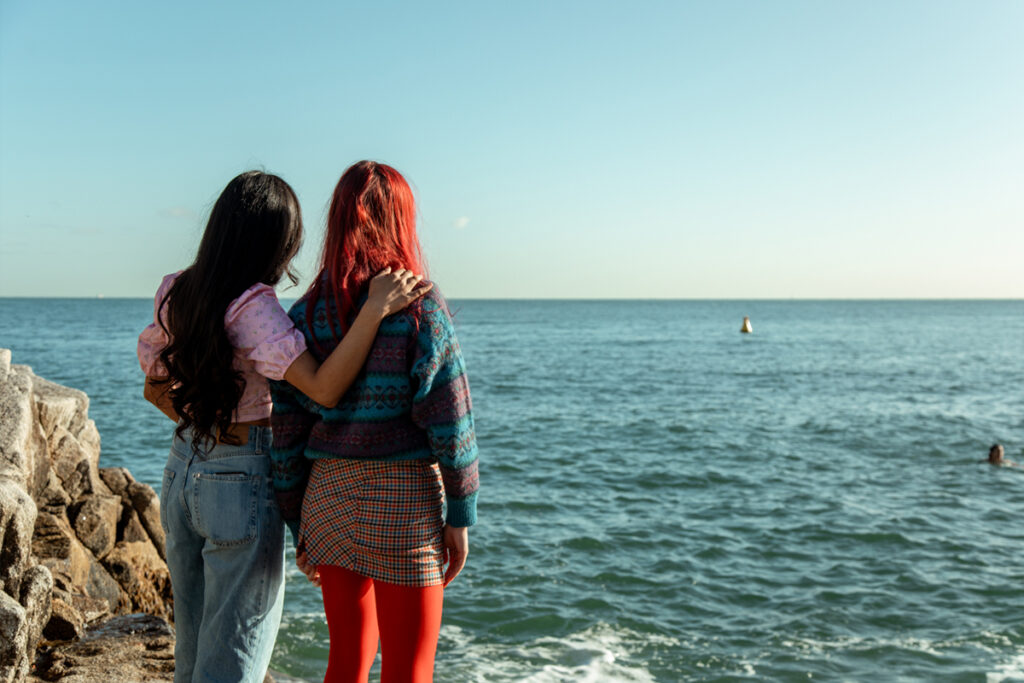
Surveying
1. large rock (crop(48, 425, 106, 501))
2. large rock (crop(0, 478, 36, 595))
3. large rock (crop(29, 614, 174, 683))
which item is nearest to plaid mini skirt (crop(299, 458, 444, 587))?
large rock (crop(0, 478, 36, 595))

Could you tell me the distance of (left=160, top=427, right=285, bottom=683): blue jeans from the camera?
8.23 ft

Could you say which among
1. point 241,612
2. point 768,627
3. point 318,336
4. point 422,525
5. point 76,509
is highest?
point 318,336

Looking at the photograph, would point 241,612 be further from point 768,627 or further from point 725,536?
point 725,536

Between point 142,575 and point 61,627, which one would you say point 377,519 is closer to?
point 61,627

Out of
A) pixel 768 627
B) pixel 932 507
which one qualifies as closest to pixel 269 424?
pixel 768 627

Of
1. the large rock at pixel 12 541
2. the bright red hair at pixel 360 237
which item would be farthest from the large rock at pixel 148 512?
the bright red hair at pixel 360 237

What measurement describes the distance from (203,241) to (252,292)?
0.85ft

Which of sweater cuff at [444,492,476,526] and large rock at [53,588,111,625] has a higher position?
sweater cuff at [444,492,476,526]

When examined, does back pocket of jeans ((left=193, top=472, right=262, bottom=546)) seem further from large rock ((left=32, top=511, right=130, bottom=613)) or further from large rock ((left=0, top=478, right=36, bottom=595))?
large rock ((left=32, top=511, right=130, bottom=613))

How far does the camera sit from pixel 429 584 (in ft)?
8.28

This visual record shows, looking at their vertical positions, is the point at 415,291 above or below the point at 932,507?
above

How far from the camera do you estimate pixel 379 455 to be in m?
2.49

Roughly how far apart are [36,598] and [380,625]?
2407mm

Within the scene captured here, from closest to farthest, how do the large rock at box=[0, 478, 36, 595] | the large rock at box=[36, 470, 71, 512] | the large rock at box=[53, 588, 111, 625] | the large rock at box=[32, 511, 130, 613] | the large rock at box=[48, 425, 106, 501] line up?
the large rock at box=[0, 478, 36, 595], the large rock at box=[53, 588, 111, 625], the large rock at box=[32, 511, 130, 613], the large rock at box=[36, 470, 71, 512], the large rock at box=[48, 425, 106, 501]
